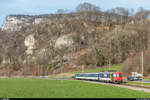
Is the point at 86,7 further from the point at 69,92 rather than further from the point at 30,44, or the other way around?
the point at 69,92

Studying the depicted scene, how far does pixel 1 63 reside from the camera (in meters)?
141

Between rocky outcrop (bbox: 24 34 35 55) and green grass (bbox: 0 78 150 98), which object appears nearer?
green grass (bbox: 0 78 150 98)

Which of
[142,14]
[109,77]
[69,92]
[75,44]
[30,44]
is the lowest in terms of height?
[109,77]

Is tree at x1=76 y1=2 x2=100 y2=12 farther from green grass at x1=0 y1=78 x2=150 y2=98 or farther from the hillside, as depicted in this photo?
green grass at x1=0 y1=78 x2=150 y2=98

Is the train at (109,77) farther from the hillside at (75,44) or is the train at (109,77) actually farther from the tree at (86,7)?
the tree at (86,7)

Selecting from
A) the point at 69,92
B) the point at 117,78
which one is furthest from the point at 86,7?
the point at 69,92

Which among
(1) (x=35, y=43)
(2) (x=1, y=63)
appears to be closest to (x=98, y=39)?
(1) (x=35, y=43)

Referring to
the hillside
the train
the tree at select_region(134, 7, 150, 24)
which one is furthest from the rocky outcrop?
the train

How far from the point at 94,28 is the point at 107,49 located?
68.0ft

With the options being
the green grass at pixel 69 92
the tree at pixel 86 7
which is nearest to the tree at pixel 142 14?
the tree at pixel 86 7

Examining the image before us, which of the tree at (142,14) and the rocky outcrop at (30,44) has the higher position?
the tree at (142,14)

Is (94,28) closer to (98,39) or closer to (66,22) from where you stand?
(98,39)

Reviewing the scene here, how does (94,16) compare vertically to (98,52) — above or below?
above

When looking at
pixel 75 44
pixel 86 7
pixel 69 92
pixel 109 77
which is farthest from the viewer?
pixel 86 7
